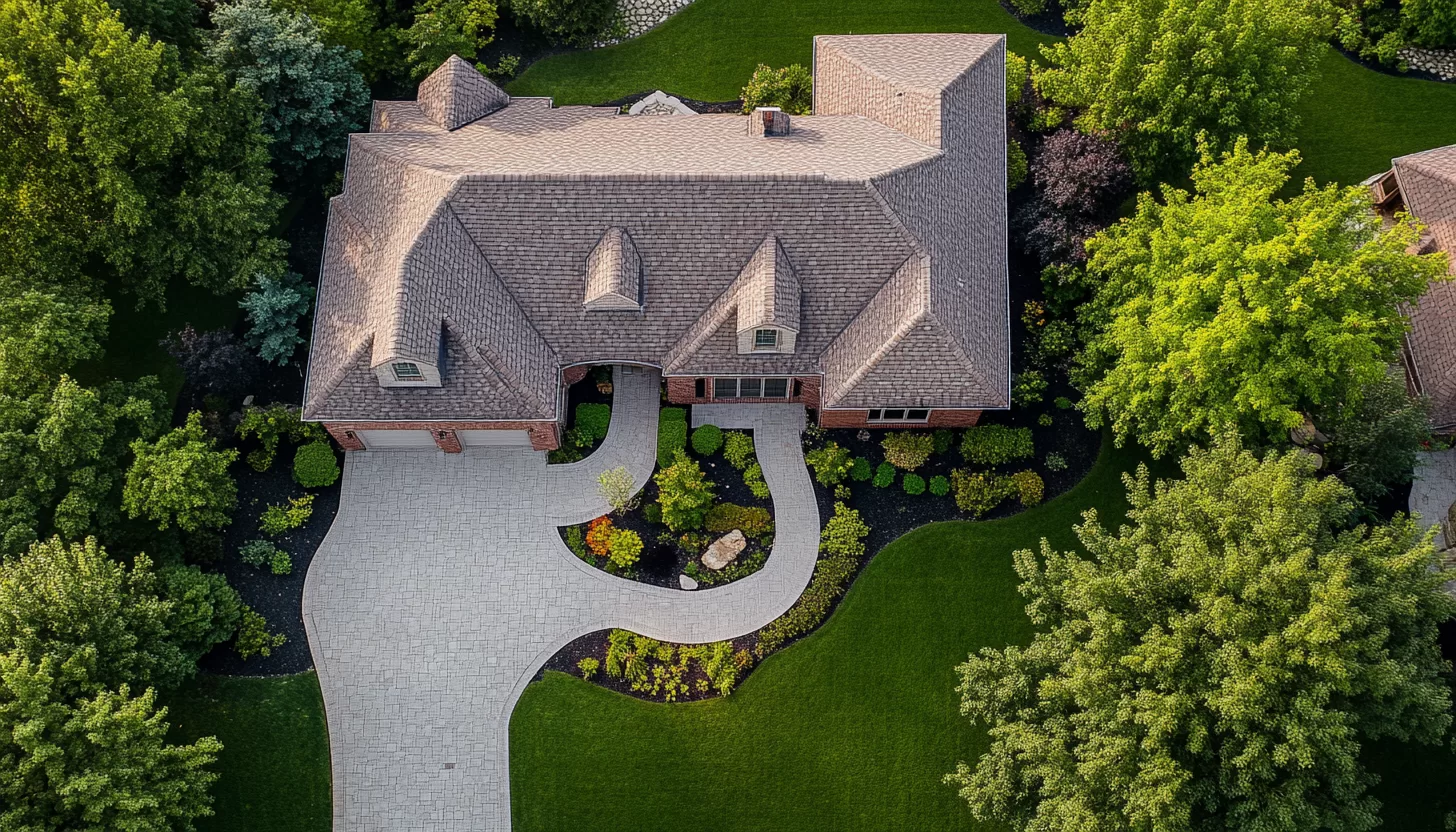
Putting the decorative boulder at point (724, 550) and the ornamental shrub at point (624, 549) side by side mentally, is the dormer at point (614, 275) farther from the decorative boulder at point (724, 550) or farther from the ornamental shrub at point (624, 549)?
the decorative boulder at point (724, 550)

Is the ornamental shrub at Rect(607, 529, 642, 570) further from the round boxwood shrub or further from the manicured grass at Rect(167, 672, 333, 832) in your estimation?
the manicured grass at Rect(167, 672, 333, 832)

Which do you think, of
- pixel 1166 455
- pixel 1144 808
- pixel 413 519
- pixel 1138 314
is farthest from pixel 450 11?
pixel 1144 808

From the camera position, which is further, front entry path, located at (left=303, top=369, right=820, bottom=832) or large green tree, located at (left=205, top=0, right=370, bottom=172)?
large green tree, located at (left=205, top=0, right=370, bottom=172)

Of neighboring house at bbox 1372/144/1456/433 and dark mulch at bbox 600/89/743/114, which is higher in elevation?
dark mulch at bbox 600/89/743/114

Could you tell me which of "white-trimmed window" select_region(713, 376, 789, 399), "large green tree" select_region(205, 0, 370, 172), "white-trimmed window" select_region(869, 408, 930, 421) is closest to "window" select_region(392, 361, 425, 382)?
"white-trimmed window" select_region(713, 376, 789, 399)

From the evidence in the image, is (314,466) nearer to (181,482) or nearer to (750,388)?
(181,482)

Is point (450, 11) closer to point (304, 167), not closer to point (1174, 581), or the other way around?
point (304, 167)
